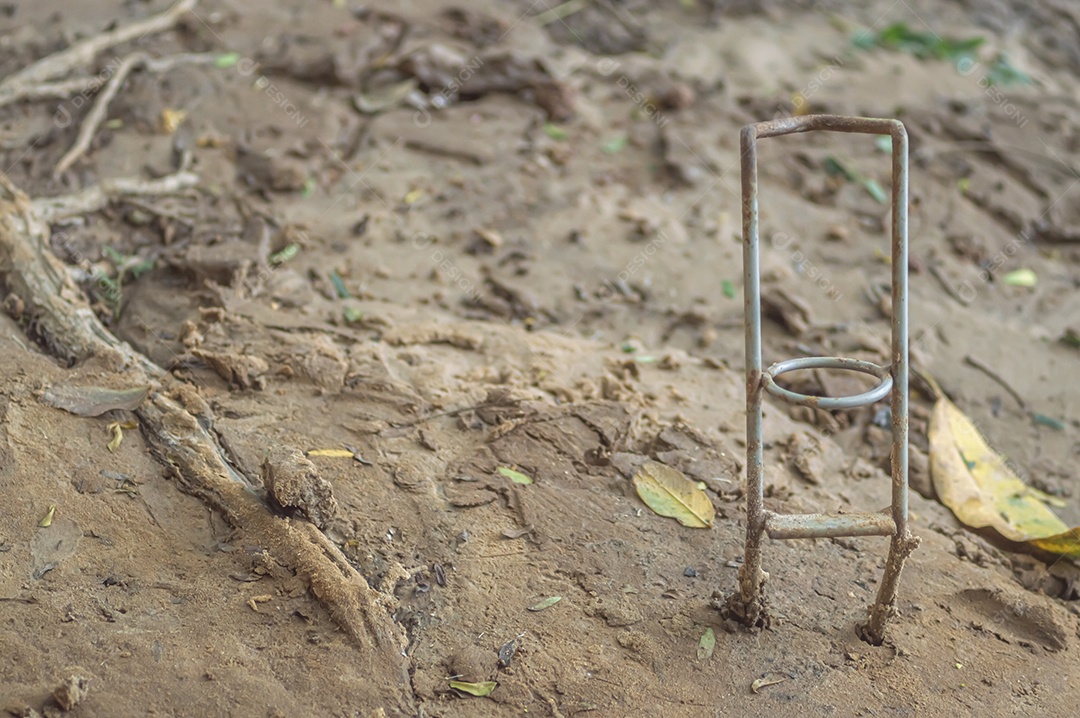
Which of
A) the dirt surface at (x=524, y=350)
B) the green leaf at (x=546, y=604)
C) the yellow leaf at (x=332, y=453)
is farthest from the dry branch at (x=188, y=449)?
the green leaf at (x=546, y=604)

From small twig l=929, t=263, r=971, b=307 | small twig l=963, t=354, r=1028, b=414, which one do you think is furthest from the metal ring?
small twig l=929, t=263, r=971, b=307

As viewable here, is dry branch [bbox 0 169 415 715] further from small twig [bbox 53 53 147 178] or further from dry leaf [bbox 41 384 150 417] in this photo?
small twig [bbox 53 53 147 178]

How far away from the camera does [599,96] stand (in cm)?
514

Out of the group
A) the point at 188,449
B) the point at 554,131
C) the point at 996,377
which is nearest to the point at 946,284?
the point at 996,377

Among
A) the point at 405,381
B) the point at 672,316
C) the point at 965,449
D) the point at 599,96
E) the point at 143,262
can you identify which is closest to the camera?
the point at 405,381

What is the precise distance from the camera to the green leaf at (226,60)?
483 centimetres

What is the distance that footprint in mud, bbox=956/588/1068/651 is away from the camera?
2.50m

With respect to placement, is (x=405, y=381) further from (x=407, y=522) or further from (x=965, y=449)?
(x=965, y=449)

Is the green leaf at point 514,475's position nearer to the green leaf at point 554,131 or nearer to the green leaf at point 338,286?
the green leaf at point 338,286

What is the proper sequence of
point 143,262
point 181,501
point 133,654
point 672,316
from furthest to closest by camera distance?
point 672,316, point 143,262, point 181,501, point 133,654

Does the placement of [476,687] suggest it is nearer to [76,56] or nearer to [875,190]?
[875,190]

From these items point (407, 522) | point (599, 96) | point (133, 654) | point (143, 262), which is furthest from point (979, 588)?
point (599, 96)

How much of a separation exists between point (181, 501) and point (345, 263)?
59.3 inches

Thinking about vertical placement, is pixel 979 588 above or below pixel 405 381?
below
